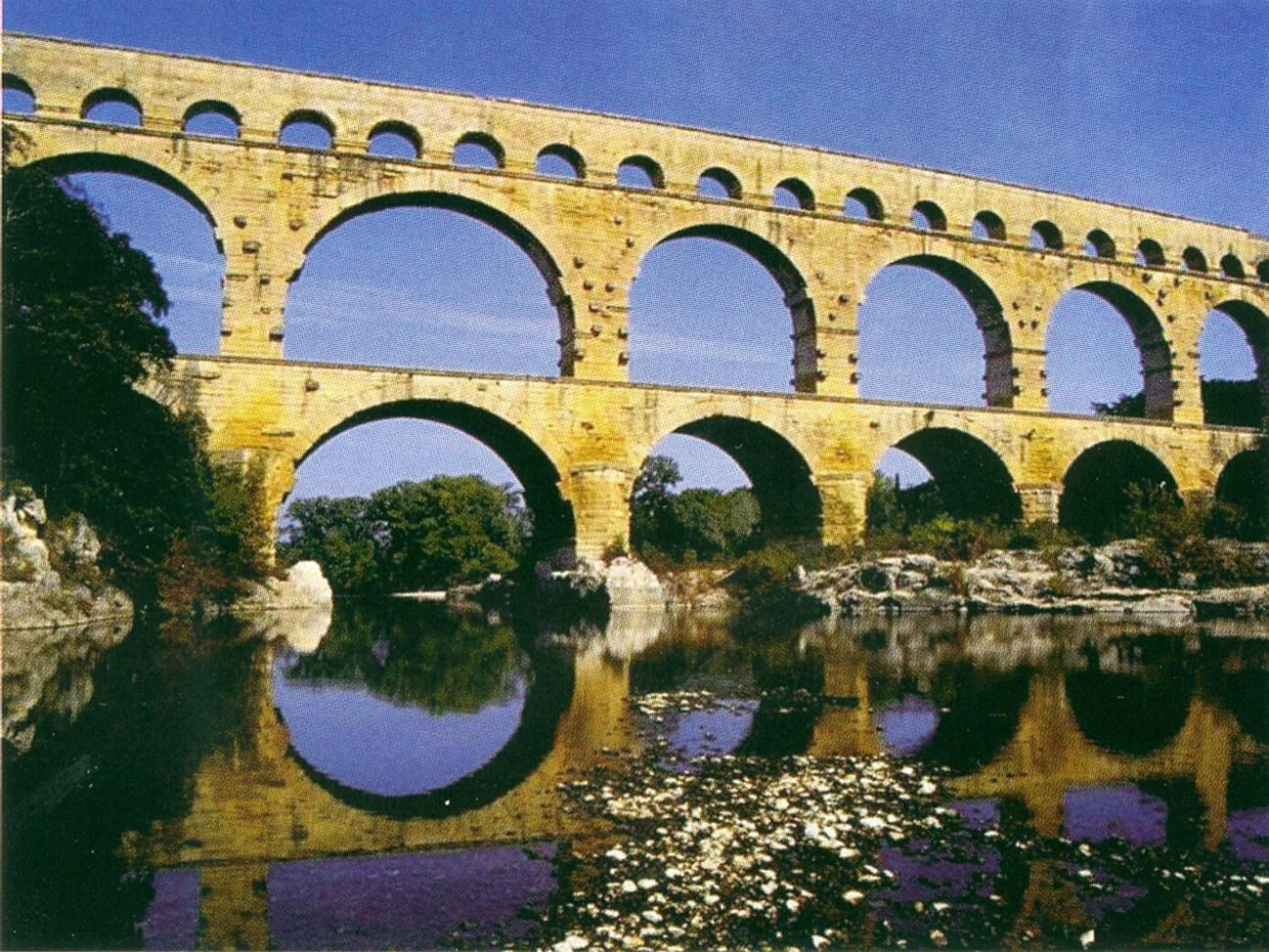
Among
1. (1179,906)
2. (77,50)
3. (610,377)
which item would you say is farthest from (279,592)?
(1179,906)

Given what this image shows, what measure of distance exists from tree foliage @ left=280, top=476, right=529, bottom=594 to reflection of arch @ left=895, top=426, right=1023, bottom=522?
1933 cm

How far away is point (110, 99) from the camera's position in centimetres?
2323

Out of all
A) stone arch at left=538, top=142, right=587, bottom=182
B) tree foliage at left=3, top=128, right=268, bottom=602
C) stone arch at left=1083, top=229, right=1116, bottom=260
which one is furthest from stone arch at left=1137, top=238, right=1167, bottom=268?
tree foliage at left=3, top=128, right=268, bottom=602

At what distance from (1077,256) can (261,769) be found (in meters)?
31.2

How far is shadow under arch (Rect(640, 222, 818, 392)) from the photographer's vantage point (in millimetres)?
27656

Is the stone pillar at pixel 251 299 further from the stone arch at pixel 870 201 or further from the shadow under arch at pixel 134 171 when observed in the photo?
the stone arch at pixel 870 201

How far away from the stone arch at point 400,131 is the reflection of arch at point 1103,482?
21739mm

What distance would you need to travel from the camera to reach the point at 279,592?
2303cm

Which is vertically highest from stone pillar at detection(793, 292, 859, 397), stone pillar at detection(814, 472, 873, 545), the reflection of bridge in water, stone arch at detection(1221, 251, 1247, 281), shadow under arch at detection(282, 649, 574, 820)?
stone arch at detection(1221, 251, 1247, 281)

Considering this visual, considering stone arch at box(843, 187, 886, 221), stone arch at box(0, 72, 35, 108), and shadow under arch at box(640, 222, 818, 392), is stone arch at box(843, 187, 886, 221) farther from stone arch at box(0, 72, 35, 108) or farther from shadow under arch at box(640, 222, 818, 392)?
stone arch at box(0, 72, 35, 108)

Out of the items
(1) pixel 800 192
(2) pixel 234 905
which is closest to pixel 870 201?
(1) pixel 800 192

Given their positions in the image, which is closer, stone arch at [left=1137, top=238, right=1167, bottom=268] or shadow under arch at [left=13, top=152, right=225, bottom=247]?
shadow under arch at [left=13, top=152, right=225, bottom=247]

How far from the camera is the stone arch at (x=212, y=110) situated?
23.5 metres

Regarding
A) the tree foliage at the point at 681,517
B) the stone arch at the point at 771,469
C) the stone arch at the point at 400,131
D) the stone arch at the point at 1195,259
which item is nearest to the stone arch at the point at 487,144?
the stone arch at the point at 400,131
